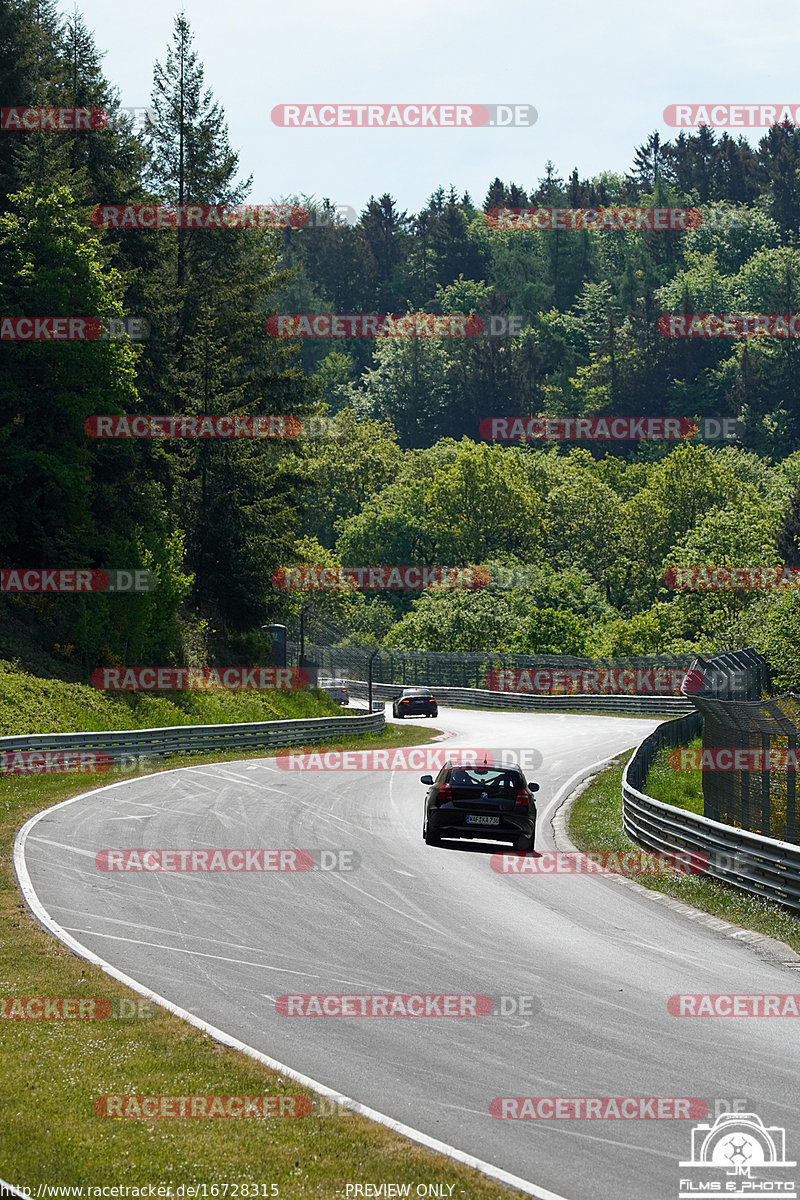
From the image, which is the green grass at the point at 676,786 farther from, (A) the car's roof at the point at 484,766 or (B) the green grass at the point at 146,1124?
(B) the green grass at the point at 146,1124

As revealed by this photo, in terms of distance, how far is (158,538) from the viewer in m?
48.5

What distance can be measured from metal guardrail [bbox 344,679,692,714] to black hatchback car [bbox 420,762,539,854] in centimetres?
4355

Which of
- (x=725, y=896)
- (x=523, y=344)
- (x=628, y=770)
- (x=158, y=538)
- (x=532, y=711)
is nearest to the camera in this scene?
(x=725, y=896)

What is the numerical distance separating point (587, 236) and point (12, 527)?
6009 inches

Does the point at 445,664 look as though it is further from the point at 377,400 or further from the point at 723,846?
the point at 377,400

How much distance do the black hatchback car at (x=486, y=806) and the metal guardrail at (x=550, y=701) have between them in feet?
143

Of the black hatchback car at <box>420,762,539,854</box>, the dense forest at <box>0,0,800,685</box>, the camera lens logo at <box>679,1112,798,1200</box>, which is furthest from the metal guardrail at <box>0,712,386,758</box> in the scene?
the camera lens logo at <box>679,1112,798,1200</box>

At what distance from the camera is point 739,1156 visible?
25.0 ft

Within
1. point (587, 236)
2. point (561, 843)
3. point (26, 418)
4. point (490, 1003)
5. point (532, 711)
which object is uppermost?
point (587, 236)

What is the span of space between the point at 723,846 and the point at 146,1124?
11387 mm

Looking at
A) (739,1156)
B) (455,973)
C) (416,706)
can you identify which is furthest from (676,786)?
(416,706)

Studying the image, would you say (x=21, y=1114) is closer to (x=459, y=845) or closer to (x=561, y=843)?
(x=459, y=845)

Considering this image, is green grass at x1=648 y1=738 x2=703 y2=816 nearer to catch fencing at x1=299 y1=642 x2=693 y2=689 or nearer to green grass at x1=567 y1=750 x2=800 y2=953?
green grass at x1=567 y1=750 x2=800 y2=953

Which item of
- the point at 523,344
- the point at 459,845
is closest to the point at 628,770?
the point at 459,845
